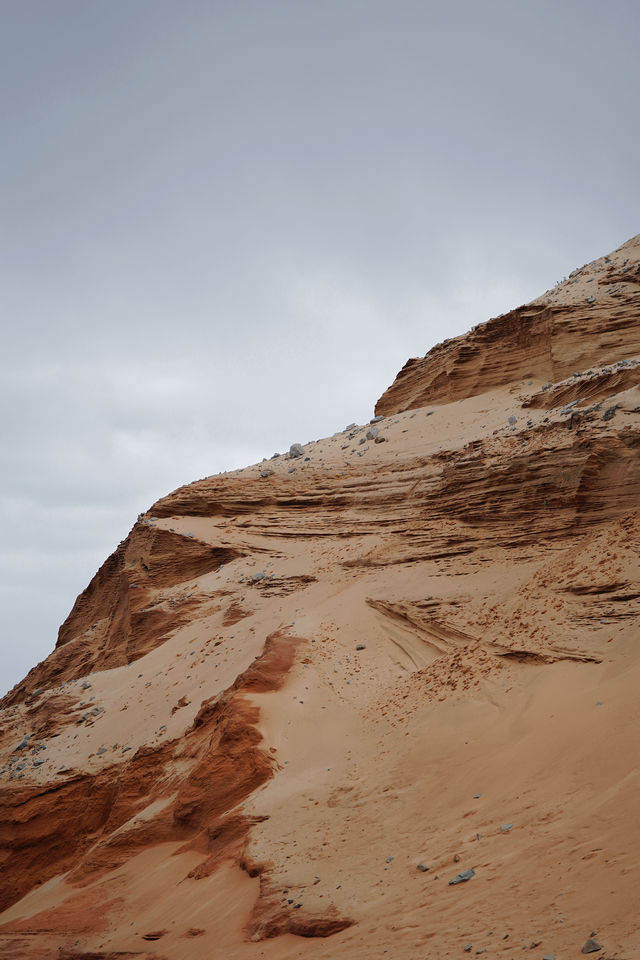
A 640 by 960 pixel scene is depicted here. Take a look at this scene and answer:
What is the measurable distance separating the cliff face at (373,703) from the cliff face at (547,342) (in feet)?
0.37

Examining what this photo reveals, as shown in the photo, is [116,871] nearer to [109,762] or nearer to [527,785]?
[109,762]

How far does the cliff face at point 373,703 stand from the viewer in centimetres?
645

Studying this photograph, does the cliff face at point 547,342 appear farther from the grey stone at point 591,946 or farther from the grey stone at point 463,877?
the grey stone at point 591,946

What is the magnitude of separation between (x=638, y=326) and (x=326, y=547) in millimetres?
11143

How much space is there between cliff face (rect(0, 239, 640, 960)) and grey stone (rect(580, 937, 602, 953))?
106 mm

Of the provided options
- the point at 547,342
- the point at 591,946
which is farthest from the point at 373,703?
the point at 547,342

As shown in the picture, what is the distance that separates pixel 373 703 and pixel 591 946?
7.58m

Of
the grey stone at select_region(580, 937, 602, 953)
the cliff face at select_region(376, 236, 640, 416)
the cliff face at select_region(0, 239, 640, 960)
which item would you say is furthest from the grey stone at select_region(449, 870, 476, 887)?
the cliff face at select_region(376, 236, 640, 416)

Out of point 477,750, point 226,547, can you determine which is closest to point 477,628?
point 477,750

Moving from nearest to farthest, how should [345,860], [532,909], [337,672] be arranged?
[532,909]
[345,860]
[337,672]

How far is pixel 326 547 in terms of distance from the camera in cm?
1883

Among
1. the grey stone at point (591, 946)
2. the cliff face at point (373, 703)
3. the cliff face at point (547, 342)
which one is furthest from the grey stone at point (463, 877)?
the cliff face at point (547, 342)

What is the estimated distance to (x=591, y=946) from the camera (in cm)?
437

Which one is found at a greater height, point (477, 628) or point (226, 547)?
point (226, 547)
